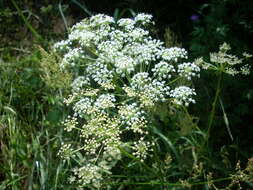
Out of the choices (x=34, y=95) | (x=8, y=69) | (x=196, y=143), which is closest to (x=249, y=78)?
(x=196, y=143)

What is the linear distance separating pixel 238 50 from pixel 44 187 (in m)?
2.70

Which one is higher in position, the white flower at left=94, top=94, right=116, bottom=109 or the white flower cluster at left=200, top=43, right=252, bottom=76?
the white flower cluster at left=200, top=43, right=252, bottom=76

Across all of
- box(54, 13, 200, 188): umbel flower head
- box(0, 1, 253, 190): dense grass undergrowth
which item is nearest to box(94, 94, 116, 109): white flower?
box(54, 13, 200, 188): umbel flower head

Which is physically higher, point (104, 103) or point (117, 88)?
point (117, 88)

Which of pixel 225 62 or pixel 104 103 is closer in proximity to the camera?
pixel 104 103

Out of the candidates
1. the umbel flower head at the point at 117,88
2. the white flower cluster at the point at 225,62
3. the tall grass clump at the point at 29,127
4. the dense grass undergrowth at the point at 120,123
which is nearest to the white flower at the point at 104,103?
the umbel flower head at the point at 117,88

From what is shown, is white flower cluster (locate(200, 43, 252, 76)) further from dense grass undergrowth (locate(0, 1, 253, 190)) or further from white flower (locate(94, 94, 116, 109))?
white flower (locate(94, 94, 116, 109))

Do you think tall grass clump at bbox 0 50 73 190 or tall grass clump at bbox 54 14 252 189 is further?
tall grass clump at bbox 0 50 73 190

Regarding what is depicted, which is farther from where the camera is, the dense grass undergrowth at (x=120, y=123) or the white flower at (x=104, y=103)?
the dense grass undergrowth at (x=120, y=123)

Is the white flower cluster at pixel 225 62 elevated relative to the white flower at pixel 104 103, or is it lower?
elevated

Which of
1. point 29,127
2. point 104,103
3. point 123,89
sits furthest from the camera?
point 29,127

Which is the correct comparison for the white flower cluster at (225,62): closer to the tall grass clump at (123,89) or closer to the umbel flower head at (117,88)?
the tall grass clump at (123,89)

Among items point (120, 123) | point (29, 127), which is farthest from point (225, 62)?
point (29, 127)

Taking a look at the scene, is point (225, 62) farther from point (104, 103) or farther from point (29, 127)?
point (29, 127)
